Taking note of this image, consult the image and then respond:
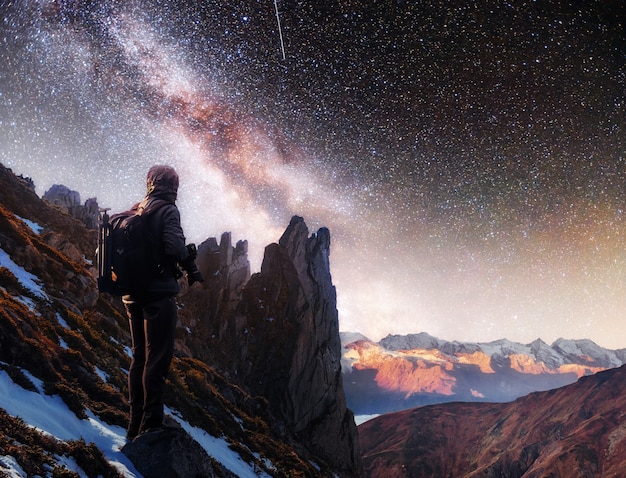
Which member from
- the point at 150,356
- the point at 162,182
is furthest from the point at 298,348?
the point at 162,182

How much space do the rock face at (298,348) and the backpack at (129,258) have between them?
37.0 metres

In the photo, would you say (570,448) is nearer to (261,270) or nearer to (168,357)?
(261,270)

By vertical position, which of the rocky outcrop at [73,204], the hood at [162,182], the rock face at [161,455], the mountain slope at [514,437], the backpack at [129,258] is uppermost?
the rocky outcrop at [73,204]

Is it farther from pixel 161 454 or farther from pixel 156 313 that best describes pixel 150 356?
pixel 161 454

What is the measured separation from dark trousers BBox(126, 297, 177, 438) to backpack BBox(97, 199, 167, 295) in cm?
32

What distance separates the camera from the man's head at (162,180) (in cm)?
554

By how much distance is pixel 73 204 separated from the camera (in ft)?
206

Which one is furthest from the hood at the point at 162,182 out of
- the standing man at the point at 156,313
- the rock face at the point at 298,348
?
the rock face at the point at 298,348

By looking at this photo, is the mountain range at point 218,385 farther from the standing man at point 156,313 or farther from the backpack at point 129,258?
the backpack at point 129,258

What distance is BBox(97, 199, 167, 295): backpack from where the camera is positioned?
5121mm

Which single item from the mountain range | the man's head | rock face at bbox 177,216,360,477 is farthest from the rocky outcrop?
the man's head

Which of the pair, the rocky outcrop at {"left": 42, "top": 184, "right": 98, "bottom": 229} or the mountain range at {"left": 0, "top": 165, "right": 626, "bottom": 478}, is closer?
the mountain range at {"left": 0, "top": 165, "right": 626, "bottom": 478}

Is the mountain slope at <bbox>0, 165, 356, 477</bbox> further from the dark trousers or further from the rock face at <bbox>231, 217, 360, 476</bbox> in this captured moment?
the rock face at <bbox>231, 217, 360, 476</bbox>

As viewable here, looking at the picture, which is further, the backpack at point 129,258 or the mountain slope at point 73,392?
the backpack at point 129,258
